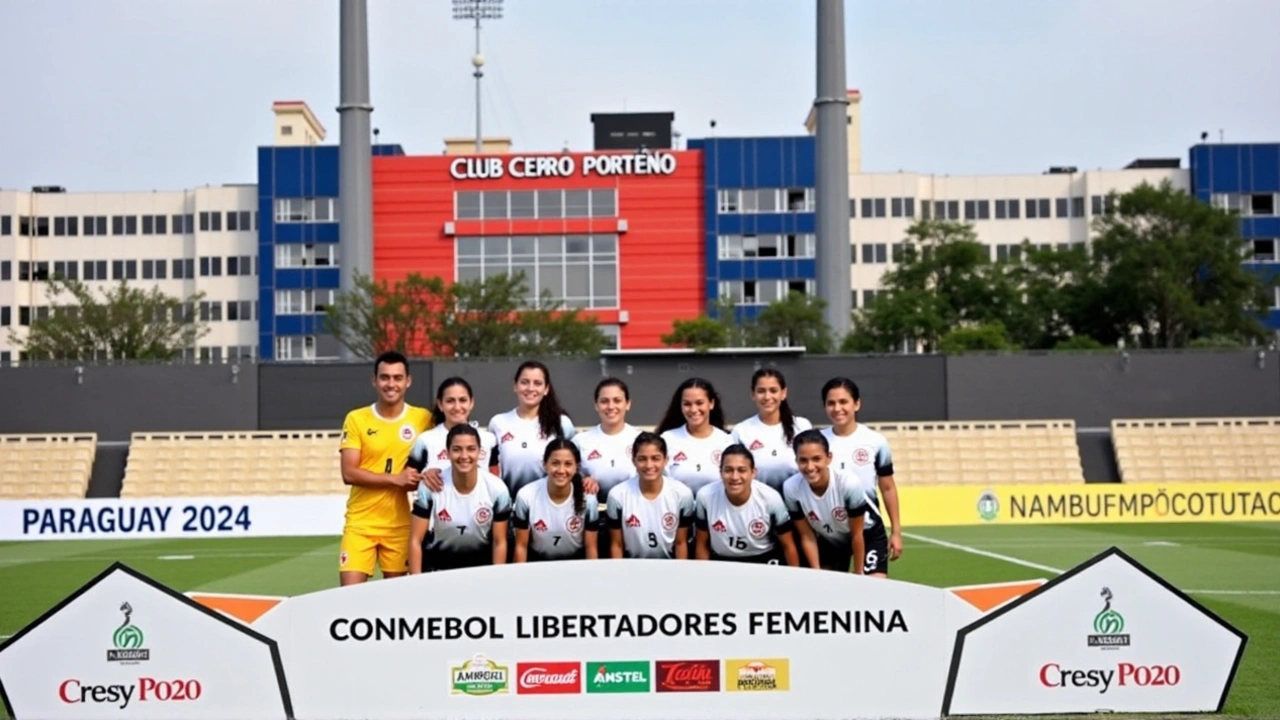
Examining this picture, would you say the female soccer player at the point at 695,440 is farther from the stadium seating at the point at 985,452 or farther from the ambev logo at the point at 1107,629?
the stadium seating at the point at 985,452

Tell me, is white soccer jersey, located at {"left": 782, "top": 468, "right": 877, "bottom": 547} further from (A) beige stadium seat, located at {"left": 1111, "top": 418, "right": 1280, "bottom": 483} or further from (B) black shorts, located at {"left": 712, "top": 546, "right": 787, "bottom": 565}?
(A) beige stadium seat, located at {"left": 1111, "top": 418, "right": 1280, "bottom": 483}

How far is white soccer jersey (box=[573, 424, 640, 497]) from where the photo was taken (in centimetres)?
907

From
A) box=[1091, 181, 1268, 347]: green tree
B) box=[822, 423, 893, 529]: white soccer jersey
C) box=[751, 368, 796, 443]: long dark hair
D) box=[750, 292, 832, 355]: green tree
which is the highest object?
box=[1091, 181, 1268, 347]: green tree

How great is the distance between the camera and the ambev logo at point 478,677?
7.34 meters

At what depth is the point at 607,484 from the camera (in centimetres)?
905

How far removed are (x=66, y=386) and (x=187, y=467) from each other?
12.4 feet

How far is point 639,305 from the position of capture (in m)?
72.9

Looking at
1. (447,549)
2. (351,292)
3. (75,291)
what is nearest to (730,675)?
(447,549)

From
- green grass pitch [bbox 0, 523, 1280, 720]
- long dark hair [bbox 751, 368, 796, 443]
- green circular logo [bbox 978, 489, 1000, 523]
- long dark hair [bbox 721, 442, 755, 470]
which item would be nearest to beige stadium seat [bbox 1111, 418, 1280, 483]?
green circular logo [bbox 978, 489, 1000, 523]

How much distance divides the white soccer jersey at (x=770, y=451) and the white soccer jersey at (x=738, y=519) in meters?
0.56

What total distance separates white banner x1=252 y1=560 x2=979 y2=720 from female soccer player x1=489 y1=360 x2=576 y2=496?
178 centimetres

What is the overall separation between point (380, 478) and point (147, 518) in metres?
21.6

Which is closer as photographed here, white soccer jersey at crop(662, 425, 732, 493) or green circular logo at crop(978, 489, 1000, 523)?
white soccer jersey at crop(662, 425, 732, 493)

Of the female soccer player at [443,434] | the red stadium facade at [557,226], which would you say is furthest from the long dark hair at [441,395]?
the red stadium facade at [557,226]
